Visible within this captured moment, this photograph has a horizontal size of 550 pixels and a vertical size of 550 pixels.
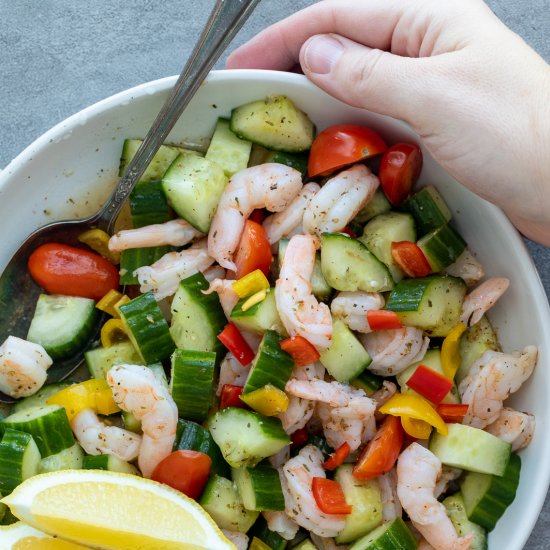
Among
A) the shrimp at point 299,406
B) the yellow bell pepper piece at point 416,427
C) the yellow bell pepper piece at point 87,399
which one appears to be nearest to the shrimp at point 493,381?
the yellow bell pepper piece at point 416,427

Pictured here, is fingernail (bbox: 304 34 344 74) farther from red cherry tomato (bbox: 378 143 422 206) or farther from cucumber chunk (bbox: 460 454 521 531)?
cucumber chunk (bbox: 460 454 521 531)

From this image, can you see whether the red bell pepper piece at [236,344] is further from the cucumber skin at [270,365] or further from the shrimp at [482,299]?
the shrimp at [482,299]

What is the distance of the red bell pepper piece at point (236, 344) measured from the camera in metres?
2.21

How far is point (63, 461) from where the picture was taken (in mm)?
2193

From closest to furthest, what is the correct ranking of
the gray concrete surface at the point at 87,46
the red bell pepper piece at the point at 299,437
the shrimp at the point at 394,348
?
the shrimp at the point at 394,348
the red bell pepper piece at the point at 299,437
the gray concrete surface at the point at 87,46

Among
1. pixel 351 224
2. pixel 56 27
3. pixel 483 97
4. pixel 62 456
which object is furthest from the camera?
pixel 56 27

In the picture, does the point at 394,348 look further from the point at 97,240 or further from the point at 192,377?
the point at 97,240

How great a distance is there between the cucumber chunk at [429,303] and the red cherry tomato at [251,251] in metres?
0.38

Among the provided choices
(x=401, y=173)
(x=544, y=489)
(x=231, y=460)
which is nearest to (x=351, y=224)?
(x=401, y=173)

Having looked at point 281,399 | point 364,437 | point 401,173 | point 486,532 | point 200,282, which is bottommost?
point 486,532

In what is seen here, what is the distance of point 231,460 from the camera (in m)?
2.12

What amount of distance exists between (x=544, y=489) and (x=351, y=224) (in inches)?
36.1

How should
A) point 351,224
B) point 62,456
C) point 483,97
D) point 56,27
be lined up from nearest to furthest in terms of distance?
point 483,97 < point 62,456 < point 351,224 < point 56,27

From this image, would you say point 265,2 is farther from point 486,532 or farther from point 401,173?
point 486,532
